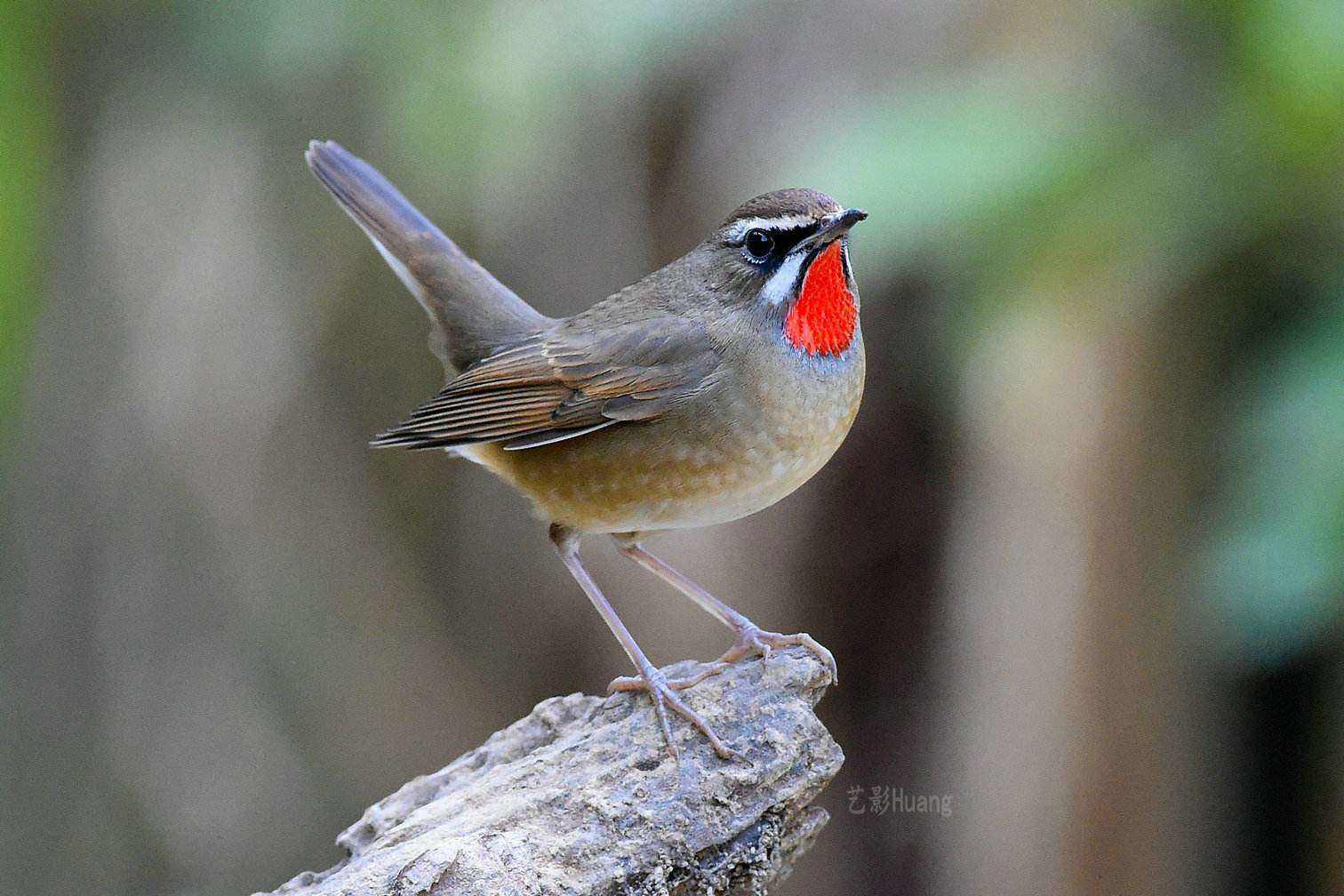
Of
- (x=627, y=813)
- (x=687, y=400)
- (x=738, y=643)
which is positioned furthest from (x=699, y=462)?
(x=627, y=813)

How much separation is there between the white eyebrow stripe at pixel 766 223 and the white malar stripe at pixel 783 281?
0.09 metres

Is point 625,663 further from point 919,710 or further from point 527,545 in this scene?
point 919,710

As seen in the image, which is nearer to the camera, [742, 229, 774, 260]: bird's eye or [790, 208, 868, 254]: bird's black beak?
[790, 208, 868, 254]: bird's black beak

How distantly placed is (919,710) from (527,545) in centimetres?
202

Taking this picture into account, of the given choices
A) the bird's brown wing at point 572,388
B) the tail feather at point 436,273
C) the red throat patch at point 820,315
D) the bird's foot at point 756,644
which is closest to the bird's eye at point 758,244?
the red throat patch at point 820,315

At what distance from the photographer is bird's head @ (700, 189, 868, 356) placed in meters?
3.41

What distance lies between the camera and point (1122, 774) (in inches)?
208

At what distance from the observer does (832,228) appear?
3305 millimetres

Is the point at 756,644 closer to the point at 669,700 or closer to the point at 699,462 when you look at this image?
the point at 669,700

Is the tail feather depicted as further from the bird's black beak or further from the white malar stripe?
the bird's black beak

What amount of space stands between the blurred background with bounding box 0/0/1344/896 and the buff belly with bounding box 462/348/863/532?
56.6 inches

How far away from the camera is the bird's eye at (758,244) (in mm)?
3525

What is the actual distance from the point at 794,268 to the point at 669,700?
1179 mm

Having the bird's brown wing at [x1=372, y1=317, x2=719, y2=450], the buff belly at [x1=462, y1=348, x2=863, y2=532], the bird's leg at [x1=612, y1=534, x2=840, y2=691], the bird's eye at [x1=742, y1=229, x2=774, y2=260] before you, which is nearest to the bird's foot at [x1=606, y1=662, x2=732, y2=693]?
the bird's leg at [x1=612, y1=534, x2=840, y2=691]
